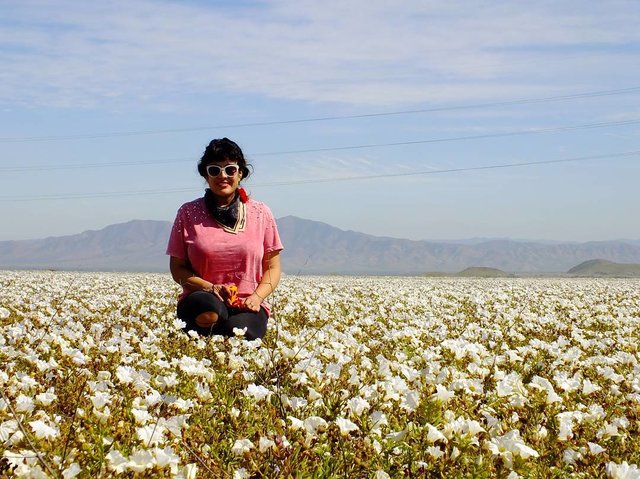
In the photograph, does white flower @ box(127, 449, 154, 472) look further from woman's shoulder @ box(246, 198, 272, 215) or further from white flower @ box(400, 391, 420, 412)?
woman's shoulder @ box(246, 198, 272, 215)

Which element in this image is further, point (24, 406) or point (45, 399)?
point (45, 399)

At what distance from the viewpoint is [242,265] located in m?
9.25

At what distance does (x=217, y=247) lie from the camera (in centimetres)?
906

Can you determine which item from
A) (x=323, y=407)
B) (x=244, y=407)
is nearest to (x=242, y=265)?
(x=244, y=407)

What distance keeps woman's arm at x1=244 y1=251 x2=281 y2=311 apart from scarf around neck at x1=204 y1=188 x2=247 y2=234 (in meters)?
0.68

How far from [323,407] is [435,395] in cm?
83

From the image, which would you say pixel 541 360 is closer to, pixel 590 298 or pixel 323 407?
pixel 323 407

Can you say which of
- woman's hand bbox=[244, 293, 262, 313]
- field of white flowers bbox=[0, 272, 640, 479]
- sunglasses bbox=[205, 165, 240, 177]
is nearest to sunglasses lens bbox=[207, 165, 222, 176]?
sunglasses bbox=[205, 165, 240, 177]

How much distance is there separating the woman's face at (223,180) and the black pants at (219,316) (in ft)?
4.24

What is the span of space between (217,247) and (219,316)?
1.02 meters

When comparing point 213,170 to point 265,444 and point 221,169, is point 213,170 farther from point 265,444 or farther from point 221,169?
point 265,444

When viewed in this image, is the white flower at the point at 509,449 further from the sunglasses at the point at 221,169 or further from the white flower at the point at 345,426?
the sunglasses at the point at 221,169

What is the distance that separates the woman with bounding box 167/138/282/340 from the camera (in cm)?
856

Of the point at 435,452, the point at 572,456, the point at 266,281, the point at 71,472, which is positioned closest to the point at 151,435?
the point at 71,472
